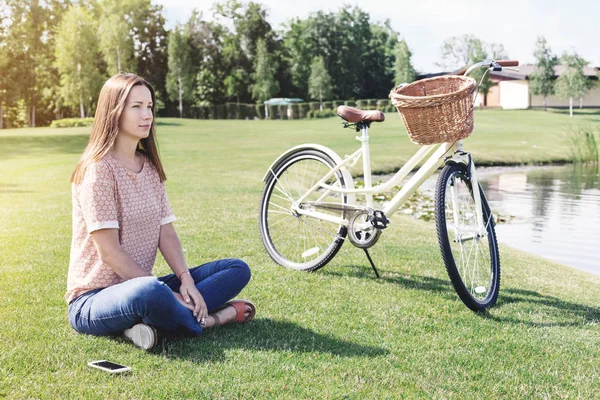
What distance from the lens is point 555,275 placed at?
223 inches

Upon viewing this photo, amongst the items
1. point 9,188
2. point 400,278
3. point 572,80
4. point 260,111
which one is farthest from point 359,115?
point 260,111

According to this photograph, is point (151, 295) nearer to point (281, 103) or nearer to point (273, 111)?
point (281, 103)

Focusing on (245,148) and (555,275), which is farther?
(245,148)

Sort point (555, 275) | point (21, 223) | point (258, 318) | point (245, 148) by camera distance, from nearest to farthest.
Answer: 1. point (258, 318)
2. point (555, 275)
3. point (21, 223)
4. point (245, 148)

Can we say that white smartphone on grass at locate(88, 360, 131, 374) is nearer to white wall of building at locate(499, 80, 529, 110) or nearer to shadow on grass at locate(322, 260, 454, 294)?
shadow on grass at locate(322, 260, 454, 294)

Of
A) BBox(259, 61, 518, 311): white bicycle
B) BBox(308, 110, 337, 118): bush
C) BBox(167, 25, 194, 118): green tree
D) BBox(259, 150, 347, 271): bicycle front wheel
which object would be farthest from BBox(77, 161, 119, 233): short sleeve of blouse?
BBox(167, 25, 194, 118): green tree

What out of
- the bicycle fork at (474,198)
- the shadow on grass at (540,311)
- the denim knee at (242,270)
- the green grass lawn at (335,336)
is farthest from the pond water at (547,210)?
the denim knee at (242,270)

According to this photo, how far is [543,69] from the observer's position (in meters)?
54.7

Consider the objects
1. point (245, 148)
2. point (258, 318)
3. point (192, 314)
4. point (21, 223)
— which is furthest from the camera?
point (245, 148)

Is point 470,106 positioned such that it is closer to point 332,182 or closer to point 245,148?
point 332,182

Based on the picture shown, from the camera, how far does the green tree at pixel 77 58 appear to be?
48562 mm

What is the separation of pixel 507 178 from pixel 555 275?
1105 cm

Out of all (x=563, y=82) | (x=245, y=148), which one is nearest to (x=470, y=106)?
(x=245, y=148)

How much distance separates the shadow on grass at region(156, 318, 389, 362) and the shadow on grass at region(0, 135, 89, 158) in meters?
22.4
